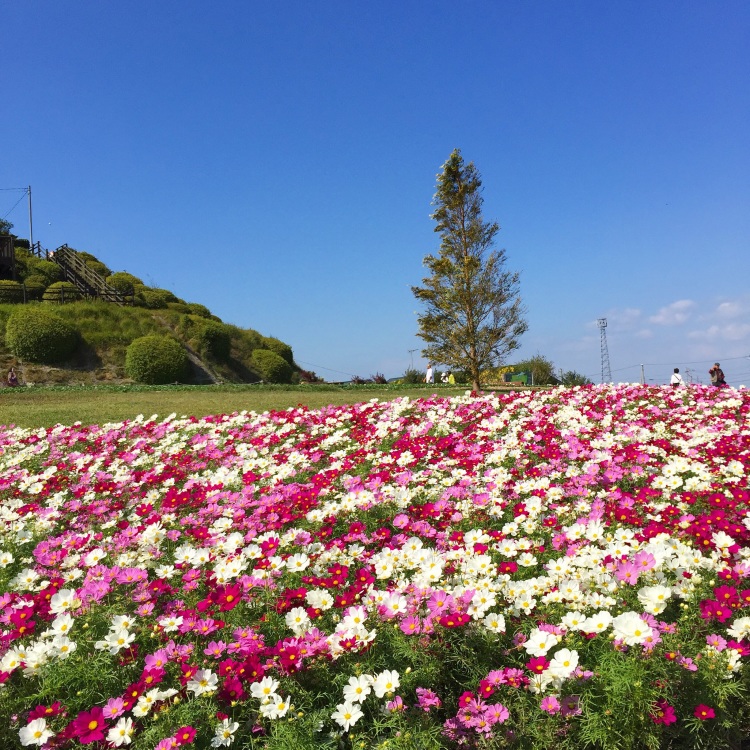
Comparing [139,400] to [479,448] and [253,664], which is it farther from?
[253,664]

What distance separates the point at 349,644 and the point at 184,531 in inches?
84.9

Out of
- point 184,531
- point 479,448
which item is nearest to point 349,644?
point 184,531

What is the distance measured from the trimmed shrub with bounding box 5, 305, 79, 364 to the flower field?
20.3 meters

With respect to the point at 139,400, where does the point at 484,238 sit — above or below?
above

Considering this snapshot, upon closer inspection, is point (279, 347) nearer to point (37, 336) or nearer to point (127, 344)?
point (127, 344)

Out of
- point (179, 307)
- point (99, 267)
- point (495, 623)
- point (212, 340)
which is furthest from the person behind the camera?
point (99, 267)

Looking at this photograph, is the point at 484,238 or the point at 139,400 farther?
the point at 484,238

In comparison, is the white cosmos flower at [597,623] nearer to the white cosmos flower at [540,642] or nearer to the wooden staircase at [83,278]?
the white cosmos flower at [540,642]

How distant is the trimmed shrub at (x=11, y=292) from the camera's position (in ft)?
89.8

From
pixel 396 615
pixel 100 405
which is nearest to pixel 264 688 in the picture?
pixel 396 615

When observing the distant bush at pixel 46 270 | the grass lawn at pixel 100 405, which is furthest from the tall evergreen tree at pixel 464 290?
the distant bush at pixel 46 270

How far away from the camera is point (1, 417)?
37.4ft

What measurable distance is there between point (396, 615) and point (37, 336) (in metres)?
23.6

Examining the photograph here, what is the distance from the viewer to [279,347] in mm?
29094
